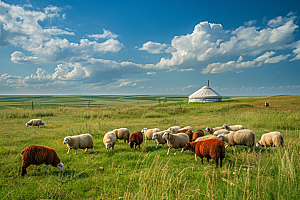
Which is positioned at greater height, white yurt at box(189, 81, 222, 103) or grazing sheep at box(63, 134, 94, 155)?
white yurt at box(189, 81, 222, 103)

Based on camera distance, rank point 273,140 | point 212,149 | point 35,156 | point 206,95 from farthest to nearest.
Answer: point 206,95 < point 273,140 < point 212,149 < point 35,156

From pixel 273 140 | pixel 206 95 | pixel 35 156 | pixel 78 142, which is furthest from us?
pixel 206 95

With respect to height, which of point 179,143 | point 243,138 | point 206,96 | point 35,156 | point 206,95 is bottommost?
point 179,143

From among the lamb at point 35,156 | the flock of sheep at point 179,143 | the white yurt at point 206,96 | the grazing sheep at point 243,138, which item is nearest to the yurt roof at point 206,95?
the white yurt at point 206,96

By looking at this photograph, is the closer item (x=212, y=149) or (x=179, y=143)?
(x=212, y=149)

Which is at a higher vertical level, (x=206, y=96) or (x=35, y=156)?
(x=206, y=96)

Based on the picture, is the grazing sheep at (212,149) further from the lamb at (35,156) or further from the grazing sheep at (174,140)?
the lamb at (35,156)

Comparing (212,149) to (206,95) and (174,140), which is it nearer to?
(174,140)

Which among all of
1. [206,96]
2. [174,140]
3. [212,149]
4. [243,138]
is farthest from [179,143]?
[206,96]

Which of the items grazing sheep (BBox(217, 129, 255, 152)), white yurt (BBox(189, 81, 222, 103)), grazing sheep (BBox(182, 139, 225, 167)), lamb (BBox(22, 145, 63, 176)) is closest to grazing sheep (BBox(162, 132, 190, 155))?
grazing sheep (BBox(182, 139, 225, 167))

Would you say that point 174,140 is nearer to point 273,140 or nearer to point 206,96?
point 273,140

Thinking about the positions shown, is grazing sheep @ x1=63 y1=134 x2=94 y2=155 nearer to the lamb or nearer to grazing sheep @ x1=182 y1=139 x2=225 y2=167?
the lamb

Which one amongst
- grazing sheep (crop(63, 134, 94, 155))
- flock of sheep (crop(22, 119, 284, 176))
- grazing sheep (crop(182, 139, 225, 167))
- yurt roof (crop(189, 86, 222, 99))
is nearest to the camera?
flock of sheep (crop(22, 119, 284, 176))

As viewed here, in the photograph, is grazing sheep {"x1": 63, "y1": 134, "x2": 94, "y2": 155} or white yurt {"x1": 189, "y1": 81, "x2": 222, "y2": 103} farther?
white yurt {"x1": 189, "y1": 81, "x2": 222, "y2": 103}
